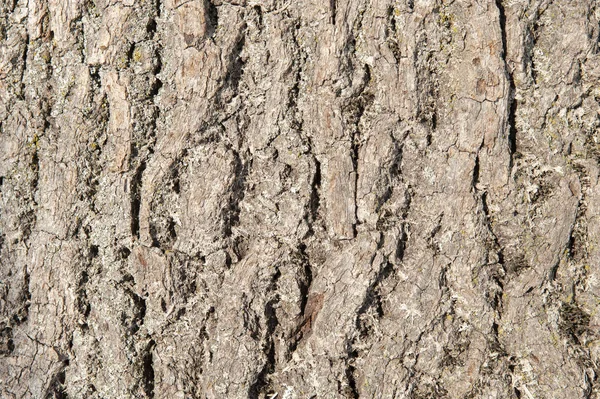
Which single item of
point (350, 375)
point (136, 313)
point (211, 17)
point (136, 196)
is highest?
point (211, 17)

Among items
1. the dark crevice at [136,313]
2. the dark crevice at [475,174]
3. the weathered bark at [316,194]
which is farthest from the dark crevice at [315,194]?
the dark crevice at [136,313]

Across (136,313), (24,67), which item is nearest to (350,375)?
(136,313)

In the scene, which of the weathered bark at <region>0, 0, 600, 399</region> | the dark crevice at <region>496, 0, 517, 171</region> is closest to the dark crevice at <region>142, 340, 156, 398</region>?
the weathered bark at <region>0, 0, 600, 399</region>

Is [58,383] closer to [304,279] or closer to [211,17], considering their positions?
[304,279]

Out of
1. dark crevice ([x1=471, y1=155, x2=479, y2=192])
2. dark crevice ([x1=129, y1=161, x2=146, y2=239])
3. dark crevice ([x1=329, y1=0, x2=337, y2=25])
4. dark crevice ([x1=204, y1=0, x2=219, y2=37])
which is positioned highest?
dark crevice ([x1=329, y1=0, x2=337, y2=25])

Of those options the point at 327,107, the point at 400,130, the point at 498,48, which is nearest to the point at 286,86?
the point at 327,107

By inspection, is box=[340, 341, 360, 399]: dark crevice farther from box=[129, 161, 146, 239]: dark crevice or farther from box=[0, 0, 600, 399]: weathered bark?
box=[129, 161, 146, 239]: dark crevice

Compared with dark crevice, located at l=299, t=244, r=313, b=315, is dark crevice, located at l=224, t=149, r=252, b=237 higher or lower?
higher

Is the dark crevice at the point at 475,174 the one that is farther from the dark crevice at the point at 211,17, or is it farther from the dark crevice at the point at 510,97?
the dark crevice at the point at 211,17
